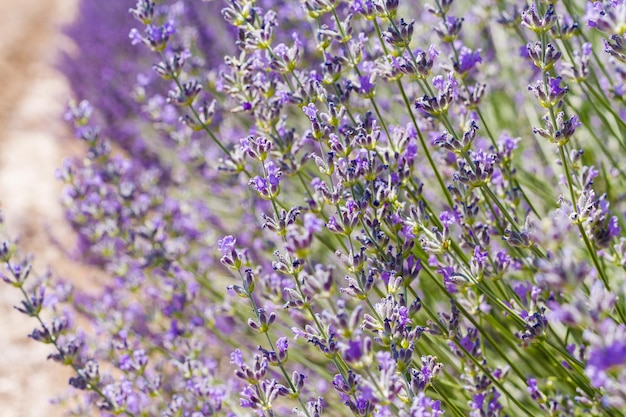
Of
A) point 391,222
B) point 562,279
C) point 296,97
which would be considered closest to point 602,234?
point 391,222

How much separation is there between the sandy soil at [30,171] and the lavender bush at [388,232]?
739mm

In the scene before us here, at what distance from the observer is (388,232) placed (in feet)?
6.12

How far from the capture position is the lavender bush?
1.39 meters

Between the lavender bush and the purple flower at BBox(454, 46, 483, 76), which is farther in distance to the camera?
the purple flower at BBox(454, 46, 483, 76)

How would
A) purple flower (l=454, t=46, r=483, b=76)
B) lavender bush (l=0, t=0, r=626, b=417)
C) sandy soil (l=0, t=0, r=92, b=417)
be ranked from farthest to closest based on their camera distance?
1. sandy soil (l=0, t=0, r=92, b=417)
2. purple flower (l=454, t=46, r=483, b=76)
3. lavender bush (l=0, t=0, r=626, b=417)

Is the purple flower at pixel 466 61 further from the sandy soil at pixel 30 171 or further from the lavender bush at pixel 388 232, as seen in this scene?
the sandy soil at pixel 30 171

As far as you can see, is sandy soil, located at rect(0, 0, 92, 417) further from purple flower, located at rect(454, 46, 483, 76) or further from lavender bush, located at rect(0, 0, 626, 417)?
purple flower, located at rect(454, 46, 483, 76)

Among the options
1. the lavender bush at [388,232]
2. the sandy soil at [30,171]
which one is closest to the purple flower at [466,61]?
the lavender bush at [388,232]

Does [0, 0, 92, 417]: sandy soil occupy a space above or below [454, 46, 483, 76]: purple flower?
above

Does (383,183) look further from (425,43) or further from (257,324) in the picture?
(425,43)

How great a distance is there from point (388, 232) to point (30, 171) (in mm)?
4748

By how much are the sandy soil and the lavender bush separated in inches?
29.1

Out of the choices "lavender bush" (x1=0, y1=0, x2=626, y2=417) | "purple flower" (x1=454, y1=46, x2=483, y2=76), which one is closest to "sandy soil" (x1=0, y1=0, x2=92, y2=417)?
"lavender bush" (x1=0, y1=0, x2=626, y2=417)

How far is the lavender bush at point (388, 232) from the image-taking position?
139cm
